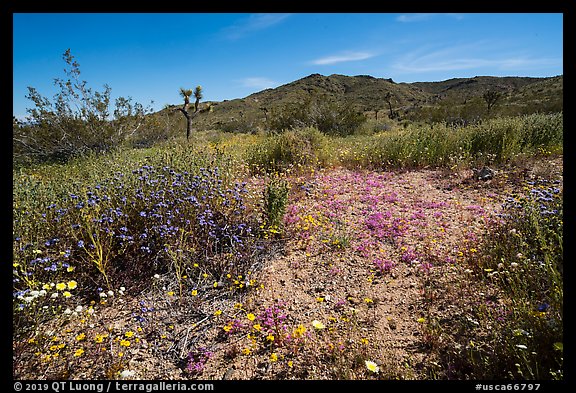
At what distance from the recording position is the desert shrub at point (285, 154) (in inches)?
285

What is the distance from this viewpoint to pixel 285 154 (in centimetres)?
756

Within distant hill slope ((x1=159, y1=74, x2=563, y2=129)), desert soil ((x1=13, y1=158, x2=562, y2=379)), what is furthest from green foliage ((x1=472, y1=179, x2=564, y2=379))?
distant hill slope ((x1=159, y1=74, x2=563, y2=129))

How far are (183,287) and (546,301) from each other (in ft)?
10.4

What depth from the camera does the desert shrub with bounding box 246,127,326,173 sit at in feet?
23.8

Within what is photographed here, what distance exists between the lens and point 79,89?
938 centimetres

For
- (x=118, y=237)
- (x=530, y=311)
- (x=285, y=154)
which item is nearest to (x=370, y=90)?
(x=285, y=154)

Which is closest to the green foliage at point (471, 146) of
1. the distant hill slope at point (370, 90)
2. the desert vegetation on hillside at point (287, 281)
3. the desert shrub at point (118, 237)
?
the desert vegetation on hillside at point (287, 281)

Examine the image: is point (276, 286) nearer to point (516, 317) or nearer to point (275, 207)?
point (275, 207)

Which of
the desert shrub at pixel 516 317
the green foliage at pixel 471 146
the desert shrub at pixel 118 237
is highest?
the green foliage at pixel 471 146

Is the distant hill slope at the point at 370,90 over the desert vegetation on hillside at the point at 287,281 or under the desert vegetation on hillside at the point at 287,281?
over

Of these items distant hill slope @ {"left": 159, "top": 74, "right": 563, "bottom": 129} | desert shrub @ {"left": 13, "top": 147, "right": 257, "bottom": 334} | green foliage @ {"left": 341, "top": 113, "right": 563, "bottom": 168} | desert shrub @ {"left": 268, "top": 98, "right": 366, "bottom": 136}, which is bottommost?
desert shrub @ {"left": 13, "top": 147, "right": 257, "bottom": 334}

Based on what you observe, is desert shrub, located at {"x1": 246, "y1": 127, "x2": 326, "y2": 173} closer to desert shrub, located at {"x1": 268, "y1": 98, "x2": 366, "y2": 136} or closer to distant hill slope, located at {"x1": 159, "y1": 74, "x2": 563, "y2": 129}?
desert shrub, located at {"x1": 268, "y1": 98, "x2": 366, "y2": 136}

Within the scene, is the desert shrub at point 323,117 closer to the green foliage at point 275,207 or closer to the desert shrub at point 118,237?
the green foliage at point 275,207
